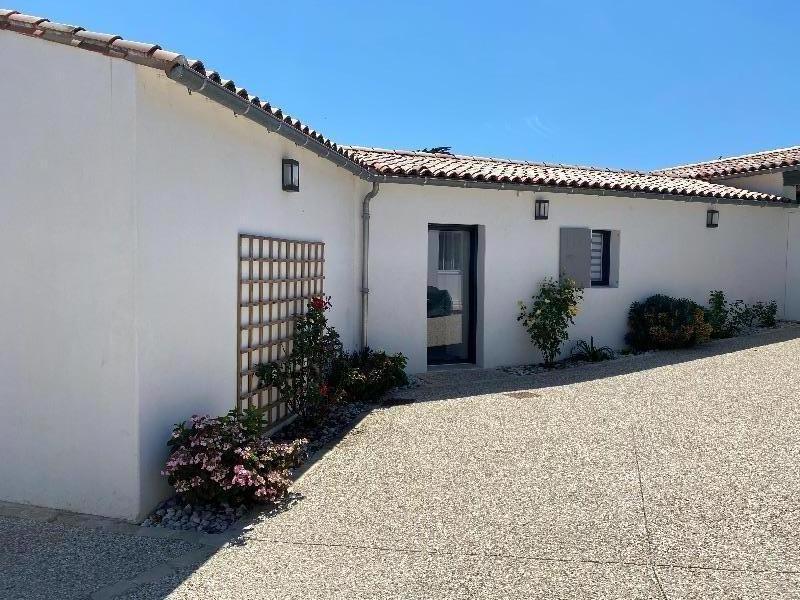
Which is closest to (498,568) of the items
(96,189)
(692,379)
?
(96,189)

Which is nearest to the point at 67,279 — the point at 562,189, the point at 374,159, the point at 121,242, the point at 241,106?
the point at 121,242

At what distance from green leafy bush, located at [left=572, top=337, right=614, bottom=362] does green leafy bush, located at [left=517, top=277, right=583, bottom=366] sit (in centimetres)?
56

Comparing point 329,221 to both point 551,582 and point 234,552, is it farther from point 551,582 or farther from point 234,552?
point 551,582

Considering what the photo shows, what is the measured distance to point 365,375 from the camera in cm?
869

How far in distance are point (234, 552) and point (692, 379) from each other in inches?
292

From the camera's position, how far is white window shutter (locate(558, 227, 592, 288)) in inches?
451

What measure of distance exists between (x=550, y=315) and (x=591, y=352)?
1326 mm

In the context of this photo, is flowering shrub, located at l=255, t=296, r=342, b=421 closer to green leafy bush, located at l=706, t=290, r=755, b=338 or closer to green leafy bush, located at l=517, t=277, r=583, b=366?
green leafy bush, located at l=517, t=277, r=583, b=366

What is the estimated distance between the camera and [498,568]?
12.9ft

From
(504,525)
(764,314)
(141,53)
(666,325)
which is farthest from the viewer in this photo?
(764,314)

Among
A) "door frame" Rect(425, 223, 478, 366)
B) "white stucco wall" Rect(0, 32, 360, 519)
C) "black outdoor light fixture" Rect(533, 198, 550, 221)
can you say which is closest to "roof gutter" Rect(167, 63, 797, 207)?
"black outdoor light fixture" Rect(533, 198, 550, 221)

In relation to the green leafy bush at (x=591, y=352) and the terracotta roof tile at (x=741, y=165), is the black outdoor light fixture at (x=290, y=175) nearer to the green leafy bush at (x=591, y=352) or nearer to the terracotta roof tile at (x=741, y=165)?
the green leafy bush at (x=591, y=352)

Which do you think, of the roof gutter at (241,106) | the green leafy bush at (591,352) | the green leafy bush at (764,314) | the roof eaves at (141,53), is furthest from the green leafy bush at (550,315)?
the roof eaves at (141,53)

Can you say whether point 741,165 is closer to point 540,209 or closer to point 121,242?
point 540,209
